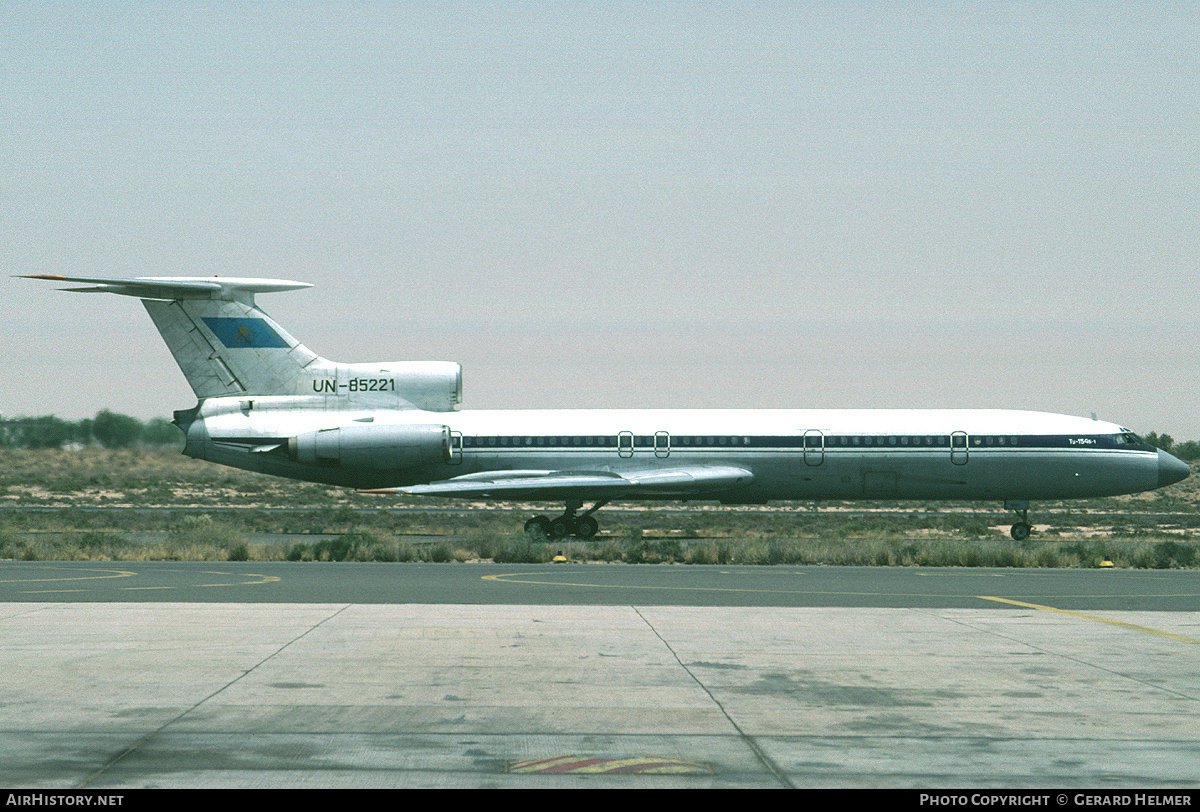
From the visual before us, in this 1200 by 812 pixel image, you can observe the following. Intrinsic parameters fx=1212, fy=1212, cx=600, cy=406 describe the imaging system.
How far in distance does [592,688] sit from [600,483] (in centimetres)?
2363

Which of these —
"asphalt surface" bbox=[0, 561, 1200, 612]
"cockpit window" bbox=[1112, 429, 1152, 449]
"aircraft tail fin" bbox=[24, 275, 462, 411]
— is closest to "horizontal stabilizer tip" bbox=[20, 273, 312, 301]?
"aircraft tail fin" bbox=[24, 275, 462, 411]

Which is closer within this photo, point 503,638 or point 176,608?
point 503,638

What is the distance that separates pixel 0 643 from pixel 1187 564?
962 inches

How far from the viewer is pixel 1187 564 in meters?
27.5

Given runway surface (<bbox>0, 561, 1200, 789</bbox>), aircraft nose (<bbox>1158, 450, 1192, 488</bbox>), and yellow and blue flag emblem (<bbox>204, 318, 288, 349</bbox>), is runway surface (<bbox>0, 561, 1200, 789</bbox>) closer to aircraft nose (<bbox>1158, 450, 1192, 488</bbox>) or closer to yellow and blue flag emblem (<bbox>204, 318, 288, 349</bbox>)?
yellow and blue flag emblem (<bbox>204, 318, 288, 349</bbox>)

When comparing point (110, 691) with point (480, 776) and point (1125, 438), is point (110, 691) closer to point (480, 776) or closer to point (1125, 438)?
point (480, 776)

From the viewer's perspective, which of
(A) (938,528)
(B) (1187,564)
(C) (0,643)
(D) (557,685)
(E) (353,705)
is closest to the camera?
(E) (353,705)

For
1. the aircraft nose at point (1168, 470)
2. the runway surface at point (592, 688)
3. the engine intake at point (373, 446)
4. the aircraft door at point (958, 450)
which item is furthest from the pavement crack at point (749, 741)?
the aircraft nose at point (1168, 470)

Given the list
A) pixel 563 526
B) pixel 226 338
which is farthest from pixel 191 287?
pixel 563 526

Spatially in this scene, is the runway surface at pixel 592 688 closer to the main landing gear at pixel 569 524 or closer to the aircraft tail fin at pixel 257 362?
the main landing gear at pixel 569 524

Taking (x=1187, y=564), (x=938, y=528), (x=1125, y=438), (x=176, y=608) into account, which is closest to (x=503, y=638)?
(x=176, y=608)

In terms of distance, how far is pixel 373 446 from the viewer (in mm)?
34906

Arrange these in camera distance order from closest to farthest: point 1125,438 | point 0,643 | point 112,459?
point 0,643 < point 1125,438 < point 112,459

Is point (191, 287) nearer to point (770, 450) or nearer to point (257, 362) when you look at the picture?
point (257, 362)
